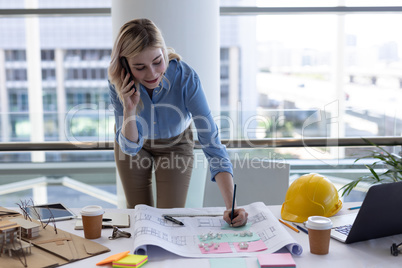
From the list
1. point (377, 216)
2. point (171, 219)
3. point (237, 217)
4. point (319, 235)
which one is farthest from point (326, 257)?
point (171, 219)

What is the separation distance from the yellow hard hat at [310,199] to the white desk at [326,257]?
178 mm

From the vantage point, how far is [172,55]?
2037mm

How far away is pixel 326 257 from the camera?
131cm

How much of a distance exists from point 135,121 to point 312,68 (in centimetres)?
597

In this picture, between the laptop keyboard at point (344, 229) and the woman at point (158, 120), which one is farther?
the woman at point (158, 120)

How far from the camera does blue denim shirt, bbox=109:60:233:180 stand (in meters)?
1.84

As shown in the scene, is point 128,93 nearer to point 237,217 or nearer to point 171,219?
point 171,219

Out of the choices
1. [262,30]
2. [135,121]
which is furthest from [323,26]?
[135,121]

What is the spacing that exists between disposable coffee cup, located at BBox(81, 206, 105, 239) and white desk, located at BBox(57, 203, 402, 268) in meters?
0.02

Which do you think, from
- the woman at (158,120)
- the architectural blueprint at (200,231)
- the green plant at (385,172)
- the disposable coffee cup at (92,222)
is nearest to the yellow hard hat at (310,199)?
the architectural blueprint at (200,231)

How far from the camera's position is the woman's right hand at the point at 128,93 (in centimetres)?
187

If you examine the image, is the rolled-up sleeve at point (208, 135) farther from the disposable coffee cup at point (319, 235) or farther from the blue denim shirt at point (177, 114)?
the disposable coffee cup at point (319, 235)

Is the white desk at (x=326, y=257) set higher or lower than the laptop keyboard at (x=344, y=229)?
lower

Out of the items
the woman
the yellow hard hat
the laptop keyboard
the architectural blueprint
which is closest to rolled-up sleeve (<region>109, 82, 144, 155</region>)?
the woman
